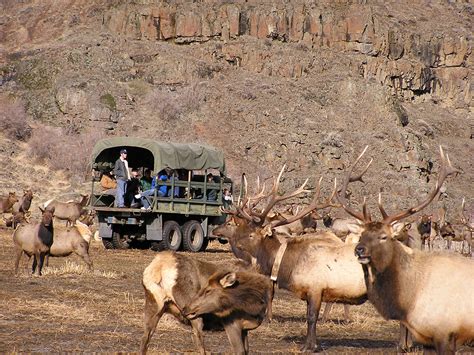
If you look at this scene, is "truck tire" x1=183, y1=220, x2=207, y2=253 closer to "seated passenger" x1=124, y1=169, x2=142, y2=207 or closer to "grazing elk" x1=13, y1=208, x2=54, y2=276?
"seated passenger" x1=124, y1=169, x2=142, y2=207

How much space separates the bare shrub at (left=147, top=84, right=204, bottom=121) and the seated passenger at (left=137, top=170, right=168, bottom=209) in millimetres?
41052

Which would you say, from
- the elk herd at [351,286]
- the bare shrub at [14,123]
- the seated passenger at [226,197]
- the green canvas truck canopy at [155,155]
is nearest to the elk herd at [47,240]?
the green canvas truck canopy at [155,155]

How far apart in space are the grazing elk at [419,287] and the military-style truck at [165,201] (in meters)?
18.3

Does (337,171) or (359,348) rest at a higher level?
(359,348)

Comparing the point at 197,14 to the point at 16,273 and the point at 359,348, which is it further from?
the point at 359,348

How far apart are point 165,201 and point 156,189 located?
445 mm

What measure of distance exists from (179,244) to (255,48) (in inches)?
2093

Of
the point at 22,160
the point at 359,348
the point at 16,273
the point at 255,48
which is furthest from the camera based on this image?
the point at 255,48

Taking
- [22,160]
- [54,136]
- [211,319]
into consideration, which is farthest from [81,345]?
[54,136]

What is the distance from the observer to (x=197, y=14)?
8369 centimetres

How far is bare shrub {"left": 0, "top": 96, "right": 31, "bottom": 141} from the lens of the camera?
6231 cm

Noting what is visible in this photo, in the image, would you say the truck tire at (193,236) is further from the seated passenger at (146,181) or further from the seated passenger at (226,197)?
the seated passenger at (146,181)

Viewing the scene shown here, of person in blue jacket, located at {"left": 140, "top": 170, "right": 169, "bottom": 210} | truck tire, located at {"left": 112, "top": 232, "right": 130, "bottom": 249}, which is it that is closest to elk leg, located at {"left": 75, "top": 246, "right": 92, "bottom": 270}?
person in blue jacket, located at {"left": 140, "top": 170, "right": 169, "bottom": 210}

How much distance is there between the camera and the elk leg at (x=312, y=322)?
1373cm
